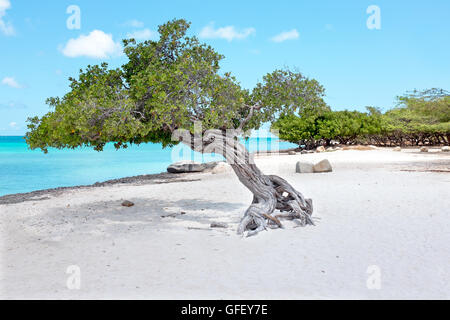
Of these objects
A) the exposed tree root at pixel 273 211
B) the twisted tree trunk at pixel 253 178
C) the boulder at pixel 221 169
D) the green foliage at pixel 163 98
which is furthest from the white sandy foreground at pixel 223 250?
the boulder at pixel 221 169

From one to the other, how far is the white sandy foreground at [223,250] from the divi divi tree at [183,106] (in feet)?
3.30

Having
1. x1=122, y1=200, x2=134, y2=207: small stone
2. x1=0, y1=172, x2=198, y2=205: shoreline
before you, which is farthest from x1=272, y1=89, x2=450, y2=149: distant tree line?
x1=122, y1=200, x2=134, y2=207: small stone

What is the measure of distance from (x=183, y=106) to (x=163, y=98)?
47 centimetres

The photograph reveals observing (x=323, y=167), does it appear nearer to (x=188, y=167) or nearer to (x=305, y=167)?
(x=305, y=167)

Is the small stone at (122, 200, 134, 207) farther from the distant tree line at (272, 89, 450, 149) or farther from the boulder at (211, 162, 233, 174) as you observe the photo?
the distant tree line at (272, 89, 450, 149)

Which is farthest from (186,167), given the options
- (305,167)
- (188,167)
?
(305,167)

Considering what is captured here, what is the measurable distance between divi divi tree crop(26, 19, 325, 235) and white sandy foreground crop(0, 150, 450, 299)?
1006 millimetres

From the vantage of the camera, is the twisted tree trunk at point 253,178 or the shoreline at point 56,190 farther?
the shoreline at point 56,190

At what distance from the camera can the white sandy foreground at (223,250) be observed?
5.91 metres

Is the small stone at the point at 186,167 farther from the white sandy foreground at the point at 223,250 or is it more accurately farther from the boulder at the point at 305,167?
the white sandy foreground at the point at 223,250

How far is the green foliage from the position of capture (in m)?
9.12
